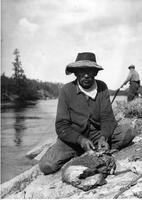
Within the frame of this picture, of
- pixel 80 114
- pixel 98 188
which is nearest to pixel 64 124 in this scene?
pixel 80 114

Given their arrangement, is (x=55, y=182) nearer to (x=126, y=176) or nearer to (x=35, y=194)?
(x=35, y=194)

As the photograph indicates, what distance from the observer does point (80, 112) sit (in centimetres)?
464

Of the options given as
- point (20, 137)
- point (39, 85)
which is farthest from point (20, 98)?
point (20, 137)

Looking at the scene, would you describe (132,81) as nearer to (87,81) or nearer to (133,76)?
(133,76)

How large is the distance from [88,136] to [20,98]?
36583 millimetres

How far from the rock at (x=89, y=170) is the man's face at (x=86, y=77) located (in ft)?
3.03

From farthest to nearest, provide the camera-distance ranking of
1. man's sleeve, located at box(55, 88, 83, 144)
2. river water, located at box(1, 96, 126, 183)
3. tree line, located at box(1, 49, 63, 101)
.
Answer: tree line, located at box(1, 49, 63, 101)
river water, located at box(1, 96, 126, 183)
man's sleeve, located at box(55, 88, 83, 144)

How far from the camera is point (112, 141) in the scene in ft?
16.2

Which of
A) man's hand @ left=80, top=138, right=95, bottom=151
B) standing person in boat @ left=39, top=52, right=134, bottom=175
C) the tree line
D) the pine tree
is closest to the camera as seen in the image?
man's hand @ left=80, top=138, right=95, bottom=151

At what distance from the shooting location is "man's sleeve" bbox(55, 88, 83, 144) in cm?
443

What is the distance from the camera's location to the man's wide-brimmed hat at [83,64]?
177 inches

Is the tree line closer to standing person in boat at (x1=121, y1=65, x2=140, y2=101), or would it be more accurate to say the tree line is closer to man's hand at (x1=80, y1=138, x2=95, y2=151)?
standing person in boat at (x1=121, y1=65, x2=140, y2=101)

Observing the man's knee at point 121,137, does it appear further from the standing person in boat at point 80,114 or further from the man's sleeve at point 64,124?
the man's sleeve at point 64,124

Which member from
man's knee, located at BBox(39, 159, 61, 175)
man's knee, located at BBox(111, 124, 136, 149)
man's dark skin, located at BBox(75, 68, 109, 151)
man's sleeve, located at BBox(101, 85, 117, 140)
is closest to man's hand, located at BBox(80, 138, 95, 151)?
man's dark skin, located at BBox(75, 68, 109, 151)
